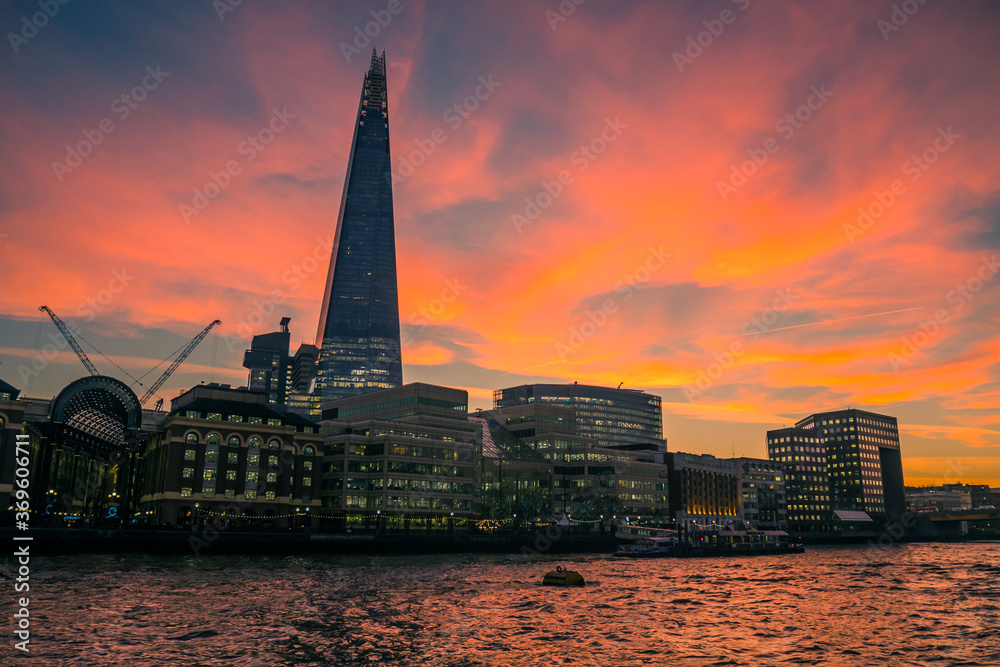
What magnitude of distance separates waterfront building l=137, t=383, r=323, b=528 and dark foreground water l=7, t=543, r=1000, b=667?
2467 inches

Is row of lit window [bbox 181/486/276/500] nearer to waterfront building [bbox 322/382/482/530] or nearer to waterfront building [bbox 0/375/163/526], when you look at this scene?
waterfront building [bbox 0/375/163/526]

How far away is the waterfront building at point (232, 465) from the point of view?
15462 centimetres

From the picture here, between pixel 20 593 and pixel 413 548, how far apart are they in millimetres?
79554

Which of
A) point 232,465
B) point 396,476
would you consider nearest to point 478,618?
point 232,465

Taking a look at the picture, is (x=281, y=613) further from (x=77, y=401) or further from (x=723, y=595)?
(x=77, y=401)

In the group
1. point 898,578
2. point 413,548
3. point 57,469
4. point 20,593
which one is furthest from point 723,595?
point 57,469

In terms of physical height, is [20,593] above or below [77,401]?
below

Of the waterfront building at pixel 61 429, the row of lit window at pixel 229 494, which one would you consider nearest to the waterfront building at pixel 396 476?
the row of lit window at pixel 229 494

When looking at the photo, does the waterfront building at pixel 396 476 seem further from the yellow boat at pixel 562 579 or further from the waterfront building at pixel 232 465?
the yellow boat at pixel 562 579

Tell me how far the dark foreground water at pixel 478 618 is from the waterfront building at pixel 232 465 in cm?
6266

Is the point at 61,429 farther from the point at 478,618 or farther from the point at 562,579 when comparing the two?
the point at 478,618

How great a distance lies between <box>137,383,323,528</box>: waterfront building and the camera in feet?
507

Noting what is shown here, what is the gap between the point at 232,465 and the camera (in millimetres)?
160500

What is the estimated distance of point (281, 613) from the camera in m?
52.8
